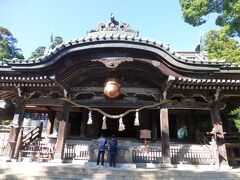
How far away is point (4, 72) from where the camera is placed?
10.2m

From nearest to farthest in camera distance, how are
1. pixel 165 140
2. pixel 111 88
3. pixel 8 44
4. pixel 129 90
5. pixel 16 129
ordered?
pixel 111 88
pixel 165 140
pixel 16 129
pixel 129 90
pixel 8 44

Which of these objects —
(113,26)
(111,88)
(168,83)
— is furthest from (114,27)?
(168,83)

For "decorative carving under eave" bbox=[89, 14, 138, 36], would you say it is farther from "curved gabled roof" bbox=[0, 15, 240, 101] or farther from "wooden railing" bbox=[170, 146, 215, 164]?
"wooden railing" bbox=[170, 146, 215, 164]

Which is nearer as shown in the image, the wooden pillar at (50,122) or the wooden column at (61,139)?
the wooden column at (61,139)

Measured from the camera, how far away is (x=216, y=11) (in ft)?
55.9

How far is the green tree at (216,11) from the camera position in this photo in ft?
51.5

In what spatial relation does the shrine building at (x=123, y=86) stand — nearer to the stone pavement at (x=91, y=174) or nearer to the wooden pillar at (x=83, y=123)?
the stone pavement at (x=91, y=174)

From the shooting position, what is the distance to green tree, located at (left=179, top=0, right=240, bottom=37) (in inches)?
618

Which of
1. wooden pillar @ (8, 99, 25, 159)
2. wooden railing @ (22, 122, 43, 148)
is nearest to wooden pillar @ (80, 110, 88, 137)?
wooden railing @ (22, 122, 43, 148)

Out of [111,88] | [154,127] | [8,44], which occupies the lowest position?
[154,127]

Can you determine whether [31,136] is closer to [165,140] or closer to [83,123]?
[83,123]

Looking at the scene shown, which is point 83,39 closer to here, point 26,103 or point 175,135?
point 26,103

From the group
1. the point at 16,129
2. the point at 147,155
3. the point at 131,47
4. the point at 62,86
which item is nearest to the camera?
the point at 131,47

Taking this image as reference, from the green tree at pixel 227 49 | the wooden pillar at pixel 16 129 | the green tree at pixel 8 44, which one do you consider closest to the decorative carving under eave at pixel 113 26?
the wooden pillar at pixel 16 129
